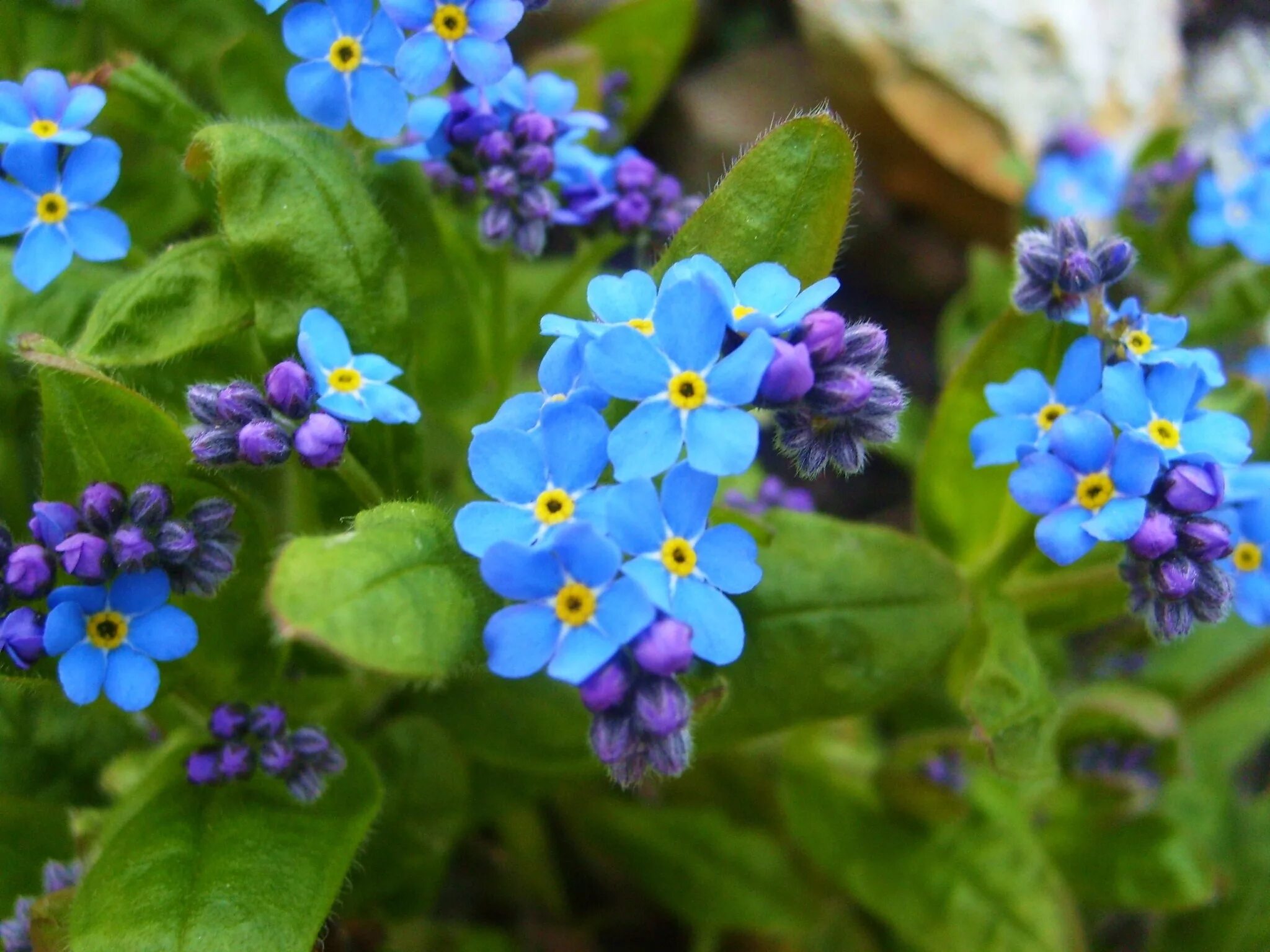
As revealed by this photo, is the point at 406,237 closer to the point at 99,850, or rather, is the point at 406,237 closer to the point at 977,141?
the point at 99,850

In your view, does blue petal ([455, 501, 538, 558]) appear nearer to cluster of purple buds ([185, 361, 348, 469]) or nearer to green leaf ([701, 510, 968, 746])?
cluster of purple buds ([185, 361, 348, 469])

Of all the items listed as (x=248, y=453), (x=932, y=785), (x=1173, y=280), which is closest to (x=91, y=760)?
(x=248, y=453)

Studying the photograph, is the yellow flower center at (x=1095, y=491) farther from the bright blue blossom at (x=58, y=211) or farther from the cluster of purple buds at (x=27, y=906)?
the cluster of purple buds at (x=27, y=906)

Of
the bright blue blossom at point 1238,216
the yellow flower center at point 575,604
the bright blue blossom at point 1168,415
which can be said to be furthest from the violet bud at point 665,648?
the bright blue blossom at point 1238,216

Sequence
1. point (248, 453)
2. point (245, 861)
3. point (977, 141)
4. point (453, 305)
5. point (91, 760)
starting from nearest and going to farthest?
1. point (248, 453)
2. point (245, 861)
3. point (91, 760)
4. point (453, 305)
5. point (977, 141)

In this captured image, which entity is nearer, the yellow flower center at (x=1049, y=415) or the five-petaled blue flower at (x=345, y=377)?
the five-petaled blue flower at (x=345, y=377)
